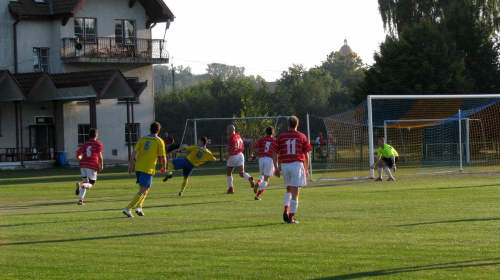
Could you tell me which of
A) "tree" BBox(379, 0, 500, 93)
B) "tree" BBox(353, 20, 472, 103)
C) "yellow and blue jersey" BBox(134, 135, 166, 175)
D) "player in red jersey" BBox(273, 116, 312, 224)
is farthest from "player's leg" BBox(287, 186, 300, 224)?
"tree" BBox(379, 0, 500, 93)

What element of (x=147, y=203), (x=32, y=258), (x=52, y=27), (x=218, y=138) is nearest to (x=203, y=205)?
(x=147, y=203)

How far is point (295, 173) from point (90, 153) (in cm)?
773

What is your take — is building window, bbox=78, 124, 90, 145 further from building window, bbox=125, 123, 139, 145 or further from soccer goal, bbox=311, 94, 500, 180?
soccer goal, bbox=311, 94, 500, 180

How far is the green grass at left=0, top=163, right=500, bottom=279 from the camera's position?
8656mm

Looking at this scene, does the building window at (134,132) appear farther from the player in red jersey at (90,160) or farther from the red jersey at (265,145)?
the red jersey at (265,145)

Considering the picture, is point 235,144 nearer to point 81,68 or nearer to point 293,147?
point 293,147

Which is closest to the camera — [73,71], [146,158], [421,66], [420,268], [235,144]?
[420,268]

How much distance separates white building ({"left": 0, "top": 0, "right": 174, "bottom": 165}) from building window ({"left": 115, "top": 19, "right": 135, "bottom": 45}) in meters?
0.06

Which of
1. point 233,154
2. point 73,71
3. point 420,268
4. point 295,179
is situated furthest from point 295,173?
point 73,71

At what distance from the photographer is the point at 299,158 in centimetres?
Answer: 1329

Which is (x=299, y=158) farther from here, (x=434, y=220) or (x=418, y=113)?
(x=418, y=113)

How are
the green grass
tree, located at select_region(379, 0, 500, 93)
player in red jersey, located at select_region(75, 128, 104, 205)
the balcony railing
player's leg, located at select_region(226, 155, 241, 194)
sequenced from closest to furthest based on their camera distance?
the green grass < player in red jersey, located at select_region(75, 128, 104, 205) < player's leg, located at select_region(226, 155, 241, 194) < the balcony railing < tree, located at select_region(379, 0, 500, 93)

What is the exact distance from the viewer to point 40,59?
45.7 m

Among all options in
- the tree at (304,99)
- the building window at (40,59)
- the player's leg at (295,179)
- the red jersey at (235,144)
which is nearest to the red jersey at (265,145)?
the red jersey at (235,144)
